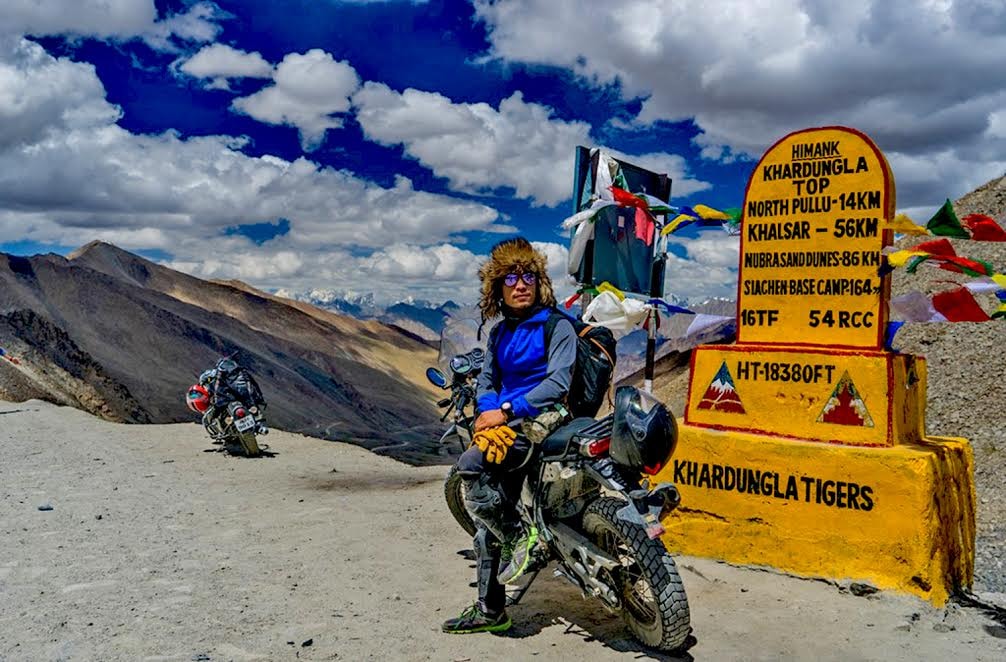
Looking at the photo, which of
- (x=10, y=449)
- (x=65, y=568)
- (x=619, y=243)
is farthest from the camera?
(x=10, y=449)

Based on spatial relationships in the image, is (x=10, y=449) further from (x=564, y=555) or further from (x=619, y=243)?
(x=564, y=555)

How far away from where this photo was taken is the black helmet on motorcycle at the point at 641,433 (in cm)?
376

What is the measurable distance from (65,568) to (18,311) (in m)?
28.5

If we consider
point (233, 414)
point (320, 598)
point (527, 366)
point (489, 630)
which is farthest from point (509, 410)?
point (233, 414)

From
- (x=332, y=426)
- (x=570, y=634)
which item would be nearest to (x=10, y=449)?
(x=570, y=634)

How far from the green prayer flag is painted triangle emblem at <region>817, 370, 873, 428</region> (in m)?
1.16

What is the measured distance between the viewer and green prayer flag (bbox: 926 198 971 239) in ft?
16.9

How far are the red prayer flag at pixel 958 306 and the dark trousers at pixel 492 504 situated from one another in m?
3.32

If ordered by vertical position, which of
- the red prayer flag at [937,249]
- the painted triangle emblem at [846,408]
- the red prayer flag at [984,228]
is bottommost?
the painted triangle emblem at [846,408]

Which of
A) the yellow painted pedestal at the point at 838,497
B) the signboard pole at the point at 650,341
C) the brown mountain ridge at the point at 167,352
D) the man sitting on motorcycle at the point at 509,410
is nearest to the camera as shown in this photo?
the man sitting on motorcycle at the point at 509,410

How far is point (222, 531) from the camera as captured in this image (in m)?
6.86

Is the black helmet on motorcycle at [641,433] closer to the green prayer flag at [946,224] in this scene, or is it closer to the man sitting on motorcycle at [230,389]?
the green prayer flag at [946,224]

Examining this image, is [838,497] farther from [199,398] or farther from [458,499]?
[199,398]

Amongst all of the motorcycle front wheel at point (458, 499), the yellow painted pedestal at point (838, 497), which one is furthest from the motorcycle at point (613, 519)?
the yellow painted pedestal at point (838, 497)
